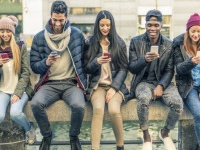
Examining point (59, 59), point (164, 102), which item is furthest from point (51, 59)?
point (164, 102)

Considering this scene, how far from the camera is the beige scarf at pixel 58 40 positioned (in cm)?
516

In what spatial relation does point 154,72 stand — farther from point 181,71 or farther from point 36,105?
point 36,105

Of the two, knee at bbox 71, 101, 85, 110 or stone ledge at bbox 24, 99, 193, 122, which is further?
stone ledge at bbox 24, 99, 193, 122

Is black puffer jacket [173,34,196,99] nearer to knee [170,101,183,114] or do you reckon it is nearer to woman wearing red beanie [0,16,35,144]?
knee [170,101,183,114]

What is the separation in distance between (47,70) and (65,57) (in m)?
0.28

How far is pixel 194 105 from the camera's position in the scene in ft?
16.3

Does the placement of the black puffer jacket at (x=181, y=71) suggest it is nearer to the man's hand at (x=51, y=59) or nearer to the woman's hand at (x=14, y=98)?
the man's hand at (x=51, y=59)

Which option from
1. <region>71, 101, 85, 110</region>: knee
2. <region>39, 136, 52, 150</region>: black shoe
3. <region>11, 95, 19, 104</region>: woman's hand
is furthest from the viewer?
<region>11, 95, 19, 104</region>: woman's hand

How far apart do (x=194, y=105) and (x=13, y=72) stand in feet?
7.02

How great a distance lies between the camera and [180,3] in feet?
113

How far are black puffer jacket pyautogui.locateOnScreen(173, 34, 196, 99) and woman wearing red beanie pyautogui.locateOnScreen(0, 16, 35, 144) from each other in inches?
69.4

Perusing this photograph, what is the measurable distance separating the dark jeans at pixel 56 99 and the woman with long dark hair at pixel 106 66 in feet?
0.67

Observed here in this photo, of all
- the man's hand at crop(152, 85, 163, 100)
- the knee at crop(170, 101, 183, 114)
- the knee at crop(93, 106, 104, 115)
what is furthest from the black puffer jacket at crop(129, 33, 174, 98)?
the knee at crop(93, 106, 104, 115)

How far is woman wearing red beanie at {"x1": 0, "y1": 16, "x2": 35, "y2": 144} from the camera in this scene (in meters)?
5.04
